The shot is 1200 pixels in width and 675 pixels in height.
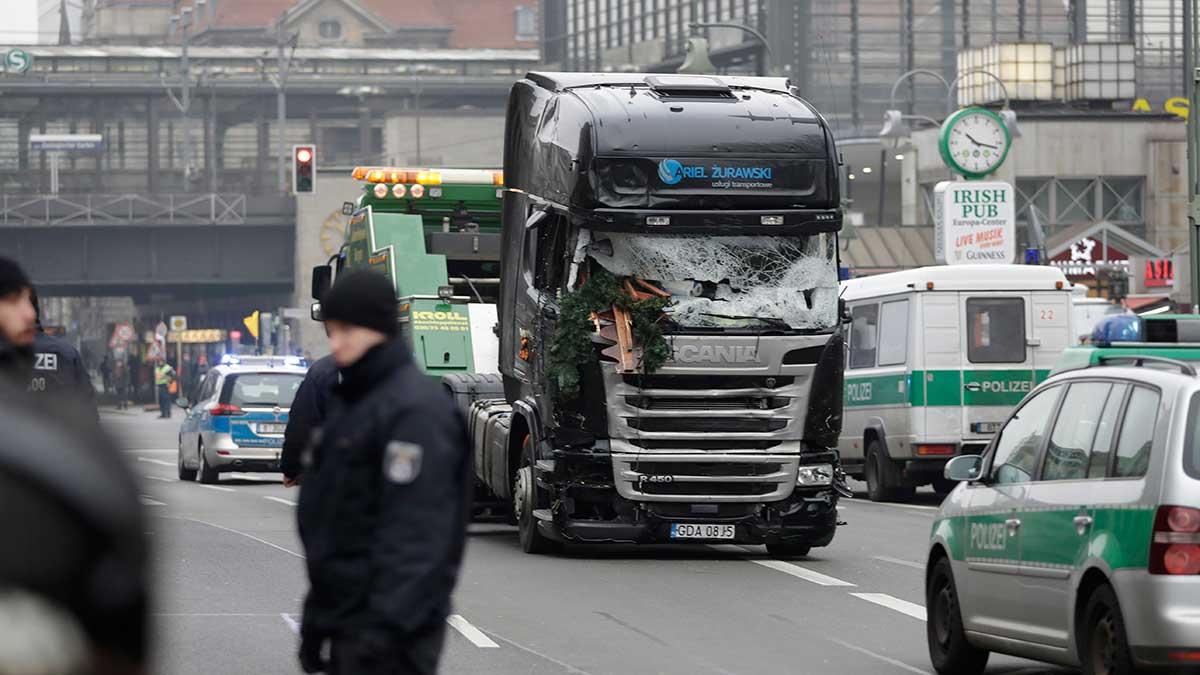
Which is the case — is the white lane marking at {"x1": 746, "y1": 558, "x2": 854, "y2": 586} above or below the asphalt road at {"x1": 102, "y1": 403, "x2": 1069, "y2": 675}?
below

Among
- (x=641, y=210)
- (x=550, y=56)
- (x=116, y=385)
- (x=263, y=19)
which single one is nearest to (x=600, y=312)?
(x=641, y=210)

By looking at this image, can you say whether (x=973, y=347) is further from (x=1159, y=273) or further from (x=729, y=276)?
(x=1159, y=273)

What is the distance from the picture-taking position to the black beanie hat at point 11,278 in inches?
325

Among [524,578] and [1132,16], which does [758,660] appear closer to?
[524,578]

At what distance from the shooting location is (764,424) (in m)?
17.2

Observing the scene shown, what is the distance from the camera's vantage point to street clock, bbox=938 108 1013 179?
43.2 metres

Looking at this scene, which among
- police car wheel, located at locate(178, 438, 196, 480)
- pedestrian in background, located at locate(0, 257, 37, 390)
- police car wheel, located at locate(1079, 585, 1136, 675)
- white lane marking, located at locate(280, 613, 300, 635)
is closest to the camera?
pedestrian in background, located at locate(0, 257, 37, 390)

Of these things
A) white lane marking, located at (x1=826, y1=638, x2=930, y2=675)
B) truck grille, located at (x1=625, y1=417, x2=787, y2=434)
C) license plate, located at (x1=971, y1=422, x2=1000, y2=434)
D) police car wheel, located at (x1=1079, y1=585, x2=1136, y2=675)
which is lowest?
white lane marking, located at (x1=826, y1=638, x2=930, y2=675)

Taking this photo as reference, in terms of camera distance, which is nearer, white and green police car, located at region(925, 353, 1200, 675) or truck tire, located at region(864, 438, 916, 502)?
white and green police car, located at region(925, 353, 1200, 675)

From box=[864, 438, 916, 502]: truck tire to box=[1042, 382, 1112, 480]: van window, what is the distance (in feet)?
54.7

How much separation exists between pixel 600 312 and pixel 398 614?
1116 cm

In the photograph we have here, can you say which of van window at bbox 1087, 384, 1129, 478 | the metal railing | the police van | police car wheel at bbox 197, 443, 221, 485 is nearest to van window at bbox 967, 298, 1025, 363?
the police van

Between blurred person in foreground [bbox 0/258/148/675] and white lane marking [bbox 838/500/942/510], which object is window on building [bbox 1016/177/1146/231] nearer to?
white lane marking [bbox 838/500/942/510]

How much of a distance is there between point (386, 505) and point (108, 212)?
80324mm
